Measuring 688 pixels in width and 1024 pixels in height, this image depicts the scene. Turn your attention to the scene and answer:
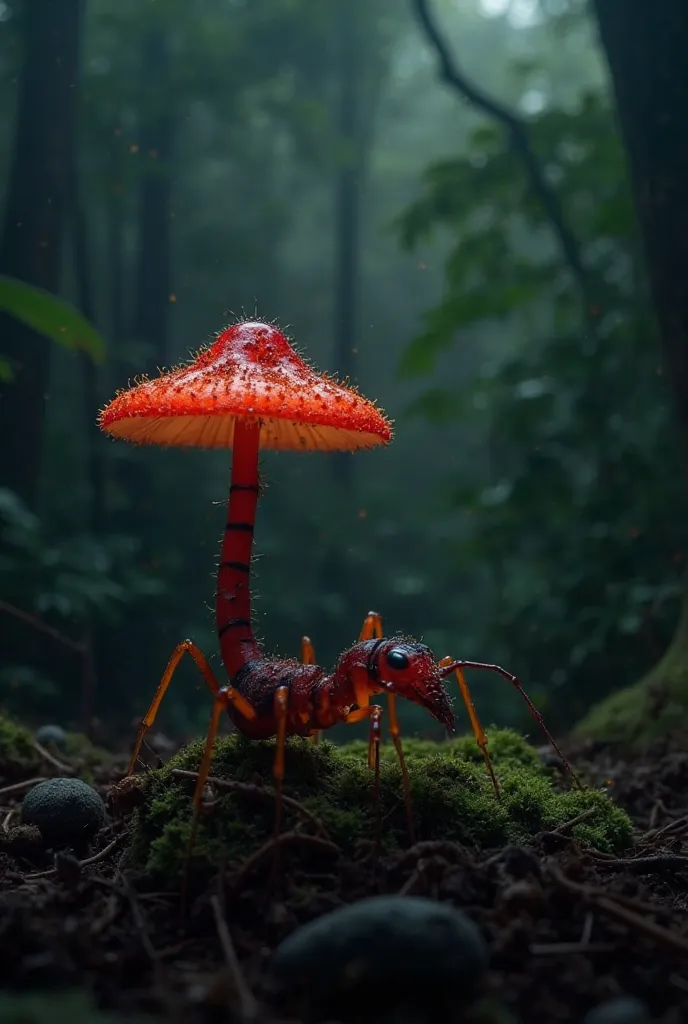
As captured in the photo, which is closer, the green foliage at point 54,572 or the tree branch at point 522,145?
the green foliage at point 54,572

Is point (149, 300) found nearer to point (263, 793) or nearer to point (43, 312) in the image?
point (43, 312)

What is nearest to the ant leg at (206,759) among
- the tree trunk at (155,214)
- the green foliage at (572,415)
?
the green foliage at (572,415)

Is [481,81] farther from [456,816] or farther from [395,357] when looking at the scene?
[456,816]

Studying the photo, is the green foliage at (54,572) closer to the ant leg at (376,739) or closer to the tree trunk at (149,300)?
the tree trunk at (149,300)

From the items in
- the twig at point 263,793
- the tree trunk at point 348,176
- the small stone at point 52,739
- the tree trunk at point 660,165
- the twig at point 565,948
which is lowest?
the twig at point 565,948

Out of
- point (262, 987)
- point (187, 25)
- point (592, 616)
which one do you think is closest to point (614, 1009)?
point (262, 987)

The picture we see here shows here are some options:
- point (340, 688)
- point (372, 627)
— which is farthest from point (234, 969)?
point (372, 627)

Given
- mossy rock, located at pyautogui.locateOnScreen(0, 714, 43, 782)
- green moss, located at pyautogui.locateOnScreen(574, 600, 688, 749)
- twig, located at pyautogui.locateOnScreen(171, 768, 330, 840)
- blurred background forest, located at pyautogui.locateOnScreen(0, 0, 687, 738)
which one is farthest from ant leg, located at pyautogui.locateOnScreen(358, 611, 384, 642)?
green moss, located at pyautogui.locateOnScreen(574, 600, 688, 749)

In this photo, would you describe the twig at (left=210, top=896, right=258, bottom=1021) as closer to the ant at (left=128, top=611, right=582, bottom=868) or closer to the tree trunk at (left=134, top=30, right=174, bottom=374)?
the ant at (left=128, top=611, right=582, bottom=868)
